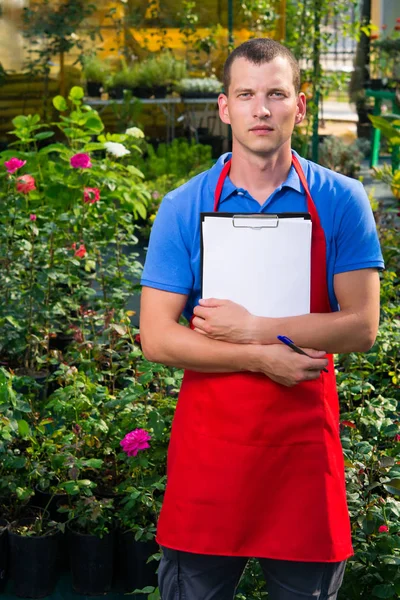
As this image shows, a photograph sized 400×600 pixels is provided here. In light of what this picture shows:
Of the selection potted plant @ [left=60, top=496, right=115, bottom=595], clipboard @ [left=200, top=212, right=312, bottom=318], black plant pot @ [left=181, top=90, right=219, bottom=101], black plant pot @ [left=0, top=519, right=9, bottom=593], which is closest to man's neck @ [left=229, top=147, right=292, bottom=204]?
clipboard @ [left=200, top=212, right=312, bottom=318]

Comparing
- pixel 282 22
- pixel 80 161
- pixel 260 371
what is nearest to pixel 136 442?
pixel 260 371

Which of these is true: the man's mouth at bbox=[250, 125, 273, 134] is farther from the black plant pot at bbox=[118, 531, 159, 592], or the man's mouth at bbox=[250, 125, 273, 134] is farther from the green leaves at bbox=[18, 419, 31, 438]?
the black plant pot at bbox=[118, 531, 159, 592]

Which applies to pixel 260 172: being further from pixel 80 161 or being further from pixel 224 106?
pixel 80 161

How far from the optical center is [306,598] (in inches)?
68.5

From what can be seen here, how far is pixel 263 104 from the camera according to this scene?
1741 mm

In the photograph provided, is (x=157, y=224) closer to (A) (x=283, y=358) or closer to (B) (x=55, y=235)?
(A) (x=283, y=358)

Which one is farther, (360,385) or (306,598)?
(360,385)

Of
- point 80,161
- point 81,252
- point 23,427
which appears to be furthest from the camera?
point 80,161

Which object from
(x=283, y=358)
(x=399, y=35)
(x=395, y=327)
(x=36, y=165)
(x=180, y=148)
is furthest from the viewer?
(x=399, y=35)

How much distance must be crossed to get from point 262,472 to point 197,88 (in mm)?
8031

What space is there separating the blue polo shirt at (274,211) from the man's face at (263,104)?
0.29 feet

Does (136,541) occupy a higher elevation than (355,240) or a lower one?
lower

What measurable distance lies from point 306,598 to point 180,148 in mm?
7553

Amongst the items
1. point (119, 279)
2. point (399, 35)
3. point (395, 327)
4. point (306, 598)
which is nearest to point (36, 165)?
point (119, 279)
